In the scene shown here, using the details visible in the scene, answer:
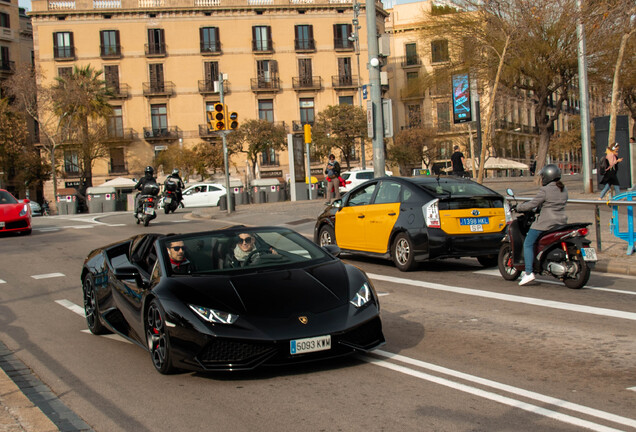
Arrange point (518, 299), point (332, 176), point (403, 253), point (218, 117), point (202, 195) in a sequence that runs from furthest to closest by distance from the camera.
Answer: point (202, 195)
point (332, 176)
point (218, 117)
point (403, 253)
point (518, 299)

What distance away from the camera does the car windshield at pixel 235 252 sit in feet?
22.0

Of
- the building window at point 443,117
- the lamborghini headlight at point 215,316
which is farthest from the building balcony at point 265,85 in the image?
the lamborghini headlight at point 215,316

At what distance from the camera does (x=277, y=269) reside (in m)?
6.68

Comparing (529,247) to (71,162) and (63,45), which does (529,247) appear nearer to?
(71,162)

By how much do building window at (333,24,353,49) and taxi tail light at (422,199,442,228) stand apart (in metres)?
64.8

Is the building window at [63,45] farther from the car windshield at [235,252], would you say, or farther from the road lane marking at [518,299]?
the car windshield at [235,252]

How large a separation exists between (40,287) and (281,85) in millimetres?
63008

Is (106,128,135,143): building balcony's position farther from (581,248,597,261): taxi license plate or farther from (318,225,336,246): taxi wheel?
(581,248,597,261): taxi license plate

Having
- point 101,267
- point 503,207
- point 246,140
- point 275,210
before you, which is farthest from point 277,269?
point 246,140

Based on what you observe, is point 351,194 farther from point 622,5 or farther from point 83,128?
point 83,128

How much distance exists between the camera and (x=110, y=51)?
7081 cm

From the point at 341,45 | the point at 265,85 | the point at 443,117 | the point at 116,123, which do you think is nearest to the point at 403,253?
the point at 265,85

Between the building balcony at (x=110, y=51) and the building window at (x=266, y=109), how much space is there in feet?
45.5

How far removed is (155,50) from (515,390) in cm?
6994
